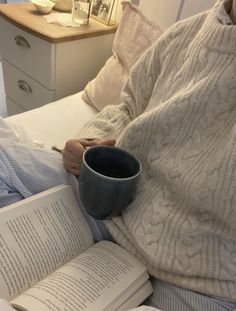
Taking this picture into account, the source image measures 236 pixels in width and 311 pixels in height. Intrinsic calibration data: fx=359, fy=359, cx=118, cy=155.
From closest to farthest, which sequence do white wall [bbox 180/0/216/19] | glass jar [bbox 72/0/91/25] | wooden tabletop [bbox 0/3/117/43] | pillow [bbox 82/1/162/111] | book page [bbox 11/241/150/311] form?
book page [bbox 11/241/150/311]
white wall [bbox 180/0/216/19]
pillow [bbox 82/1/162/111]
wooden tabletop [bbox 0/3/117/43]
glass jar [bbox 72/0/91/25]

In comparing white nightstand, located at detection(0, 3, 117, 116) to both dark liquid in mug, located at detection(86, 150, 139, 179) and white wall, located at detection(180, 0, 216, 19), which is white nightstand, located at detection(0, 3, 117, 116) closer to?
white wall, located at detection(180, 0, 216, 19)

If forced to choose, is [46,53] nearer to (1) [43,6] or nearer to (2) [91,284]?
(1) [43,6]

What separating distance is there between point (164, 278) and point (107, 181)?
180 mm

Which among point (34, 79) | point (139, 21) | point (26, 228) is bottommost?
point (34, 79)

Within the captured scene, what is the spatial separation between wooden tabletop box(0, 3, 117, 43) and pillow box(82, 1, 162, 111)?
0.15m

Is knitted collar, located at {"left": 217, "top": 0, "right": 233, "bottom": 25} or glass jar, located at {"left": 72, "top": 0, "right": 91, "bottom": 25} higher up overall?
knitted collar, located at {"left": 217, "top": 0, "right": 233, "bottom": 25}

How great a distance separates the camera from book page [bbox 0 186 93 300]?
489 millimetres

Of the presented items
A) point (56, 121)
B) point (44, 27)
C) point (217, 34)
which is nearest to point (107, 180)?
point (217, 34)

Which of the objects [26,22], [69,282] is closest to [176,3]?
[26,22]

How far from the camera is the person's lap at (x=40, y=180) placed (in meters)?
0.54

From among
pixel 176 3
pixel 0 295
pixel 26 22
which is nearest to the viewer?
pixel 0 295

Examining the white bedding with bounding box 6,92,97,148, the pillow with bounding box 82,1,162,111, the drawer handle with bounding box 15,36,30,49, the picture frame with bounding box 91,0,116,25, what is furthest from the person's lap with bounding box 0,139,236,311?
the picture frame with bounding box 91,0,116,25

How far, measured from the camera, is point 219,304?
1.67 ft

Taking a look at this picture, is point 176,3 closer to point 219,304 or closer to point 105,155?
point 105,155
